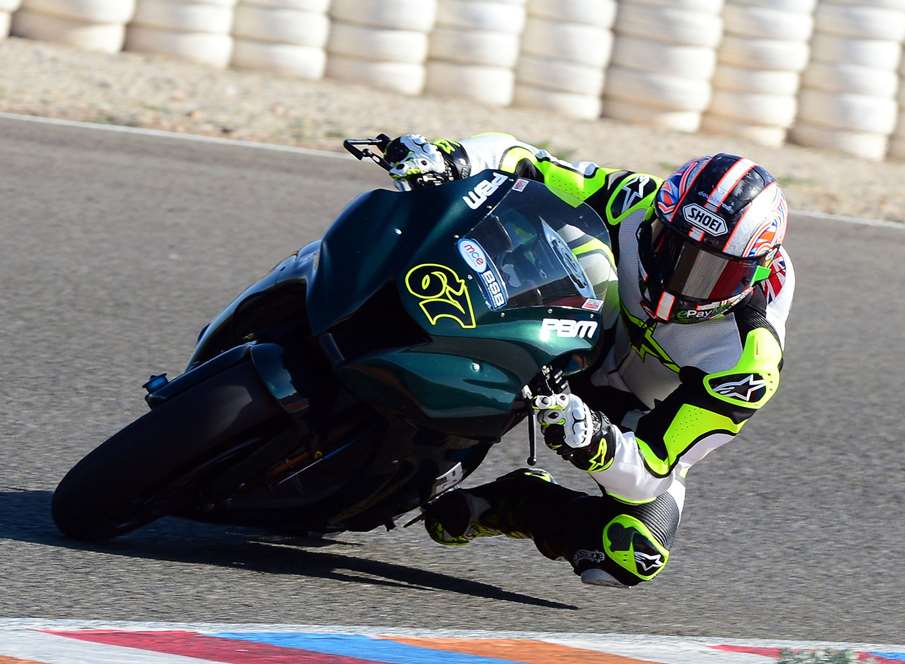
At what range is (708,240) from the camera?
13.1ft

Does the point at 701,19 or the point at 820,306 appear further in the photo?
the point at 701,19

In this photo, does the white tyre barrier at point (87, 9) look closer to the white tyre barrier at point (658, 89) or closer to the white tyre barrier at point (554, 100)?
the white tyre barrier at point (554, 100)

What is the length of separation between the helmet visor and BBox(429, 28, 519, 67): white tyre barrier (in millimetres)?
7339

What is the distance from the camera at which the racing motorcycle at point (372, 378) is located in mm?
3668

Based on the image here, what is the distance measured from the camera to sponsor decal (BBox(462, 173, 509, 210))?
388 cm

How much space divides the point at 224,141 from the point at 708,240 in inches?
247

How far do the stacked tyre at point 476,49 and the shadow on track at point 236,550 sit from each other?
7.25 m

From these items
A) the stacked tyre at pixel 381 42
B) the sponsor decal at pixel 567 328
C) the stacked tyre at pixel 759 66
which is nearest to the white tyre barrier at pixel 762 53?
the stacked tyre at pixel 759 66

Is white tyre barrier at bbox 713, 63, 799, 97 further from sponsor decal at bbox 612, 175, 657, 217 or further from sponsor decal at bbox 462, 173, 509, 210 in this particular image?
sponsor decal at bbox 462, 173, 509, 210

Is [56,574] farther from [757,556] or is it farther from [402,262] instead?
[757,556]

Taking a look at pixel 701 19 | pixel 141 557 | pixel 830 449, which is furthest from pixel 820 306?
pixel 141 557

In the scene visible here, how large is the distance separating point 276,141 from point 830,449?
17.1 ft

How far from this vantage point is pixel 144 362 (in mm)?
6078

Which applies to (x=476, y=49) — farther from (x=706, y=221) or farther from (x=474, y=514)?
(x=706, y=221)
